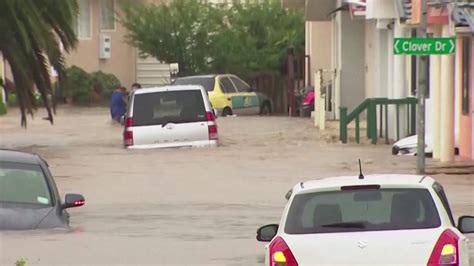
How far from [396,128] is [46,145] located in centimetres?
895

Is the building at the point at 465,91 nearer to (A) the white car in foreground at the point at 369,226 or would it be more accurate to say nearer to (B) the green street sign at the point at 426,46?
(B) the green street sign at the point at 426,46

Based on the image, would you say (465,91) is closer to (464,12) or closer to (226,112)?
(464,12)

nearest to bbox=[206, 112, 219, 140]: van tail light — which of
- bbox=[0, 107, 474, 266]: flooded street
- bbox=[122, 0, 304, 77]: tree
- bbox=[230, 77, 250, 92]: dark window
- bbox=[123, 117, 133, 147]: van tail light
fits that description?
bbox=[0, 107, 474, 266]: flooded street

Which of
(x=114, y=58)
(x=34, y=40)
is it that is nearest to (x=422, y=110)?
(x=34, y=40)

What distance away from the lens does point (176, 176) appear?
2505 cm

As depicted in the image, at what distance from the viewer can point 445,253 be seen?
960cm

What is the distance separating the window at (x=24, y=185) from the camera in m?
15.1

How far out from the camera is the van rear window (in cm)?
2870

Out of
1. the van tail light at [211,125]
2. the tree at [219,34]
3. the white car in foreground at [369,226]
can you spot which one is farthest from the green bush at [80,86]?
the white car in foreground at [369,226]

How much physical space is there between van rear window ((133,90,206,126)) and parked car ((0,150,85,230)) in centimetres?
1319

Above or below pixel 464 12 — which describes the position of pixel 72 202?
below

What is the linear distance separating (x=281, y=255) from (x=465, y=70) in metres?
17.3

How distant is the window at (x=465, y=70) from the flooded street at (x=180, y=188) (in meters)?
1.58

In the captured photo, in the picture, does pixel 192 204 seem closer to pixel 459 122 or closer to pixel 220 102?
pixel 459 122
